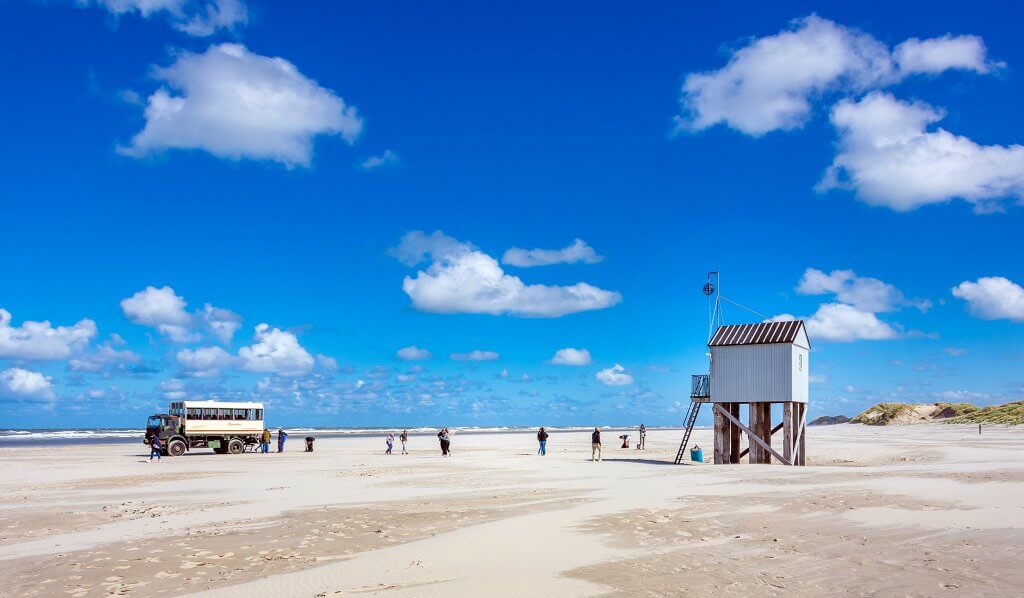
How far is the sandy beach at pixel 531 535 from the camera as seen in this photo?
1000 cm

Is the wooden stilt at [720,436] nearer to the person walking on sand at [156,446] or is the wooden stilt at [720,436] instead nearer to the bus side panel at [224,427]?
the bus side panel at [224,427]

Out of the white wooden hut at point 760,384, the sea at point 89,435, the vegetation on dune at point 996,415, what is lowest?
the sea at point 89,435

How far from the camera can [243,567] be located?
11219 mm

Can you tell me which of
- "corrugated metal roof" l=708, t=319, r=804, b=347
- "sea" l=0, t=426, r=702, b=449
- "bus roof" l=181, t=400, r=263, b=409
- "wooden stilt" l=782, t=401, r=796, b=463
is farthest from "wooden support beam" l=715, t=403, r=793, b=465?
"sea" l=0, t=426, r=702, b=449

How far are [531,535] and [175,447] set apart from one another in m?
34.0

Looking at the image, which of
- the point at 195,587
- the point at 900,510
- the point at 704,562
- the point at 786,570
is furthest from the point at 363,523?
the point at 900,510

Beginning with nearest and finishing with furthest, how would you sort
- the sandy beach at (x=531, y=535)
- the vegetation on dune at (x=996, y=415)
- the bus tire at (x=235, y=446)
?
the sandy beach at (x=531, y=535) < the bus tire at (x=235, y=446) < the vegetation on dune at (x=996, y=415)

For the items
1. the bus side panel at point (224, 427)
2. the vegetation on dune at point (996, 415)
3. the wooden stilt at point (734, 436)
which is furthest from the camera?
the vegetation on dune at point (996, 415)

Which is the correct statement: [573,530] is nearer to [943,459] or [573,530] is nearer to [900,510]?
[900,510]

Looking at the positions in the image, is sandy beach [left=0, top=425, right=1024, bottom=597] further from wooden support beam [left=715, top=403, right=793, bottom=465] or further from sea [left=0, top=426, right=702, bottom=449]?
sea [left=0, top=426, right=702, bottom=449]

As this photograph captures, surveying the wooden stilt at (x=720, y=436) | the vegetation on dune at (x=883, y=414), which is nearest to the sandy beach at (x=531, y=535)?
the wooden stilt at (x=720, y=436)

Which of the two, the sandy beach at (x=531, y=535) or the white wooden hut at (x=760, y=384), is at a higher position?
the white wooden hut at (x=760, y=384)

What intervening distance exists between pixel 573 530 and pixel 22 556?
32.1 feet

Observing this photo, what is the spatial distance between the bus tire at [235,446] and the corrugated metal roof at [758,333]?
94.5ft
